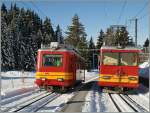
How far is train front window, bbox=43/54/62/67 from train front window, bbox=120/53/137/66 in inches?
147

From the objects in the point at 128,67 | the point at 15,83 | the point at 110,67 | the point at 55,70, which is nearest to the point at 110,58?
the point at 110,67

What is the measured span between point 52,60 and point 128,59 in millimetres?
4558

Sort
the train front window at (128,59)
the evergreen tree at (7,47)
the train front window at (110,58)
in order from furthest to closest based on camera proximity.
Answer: the evergreen tree at (7,47) → the train front window at (110,58) → the train front window at (128,59)

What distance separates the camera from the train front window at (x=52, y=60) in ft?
83.4

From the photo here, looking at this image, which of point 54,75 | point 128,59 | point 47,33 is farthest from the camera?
point 47,33

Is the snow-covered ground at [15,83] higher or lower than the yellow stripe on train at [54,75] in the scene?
lower

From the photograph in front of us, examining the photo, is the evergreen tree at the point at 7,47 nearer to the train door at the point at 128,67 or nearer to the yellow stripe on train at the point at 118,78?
the yellow stripe on train at the point at 118,78

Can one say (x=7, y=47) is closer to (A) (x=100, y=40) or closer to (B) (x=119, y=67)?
(A) (x=100, y=40)

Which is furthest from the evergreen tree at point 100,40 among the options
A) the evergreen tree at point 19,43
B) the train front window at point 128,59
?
the train front window at point 128,59

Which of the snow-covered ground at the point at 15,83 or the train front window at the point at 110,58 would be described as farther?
the snow-covered ground at the point at 15,83

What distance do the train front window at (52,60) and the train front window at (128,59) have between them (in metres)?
3.73

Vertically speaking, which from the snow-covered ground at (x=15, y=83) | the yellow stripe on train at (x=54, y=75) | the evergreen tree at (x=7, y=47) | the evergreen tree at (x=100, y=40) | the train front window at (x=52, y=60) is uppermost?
the evergreen tree at (x=100, y=40)

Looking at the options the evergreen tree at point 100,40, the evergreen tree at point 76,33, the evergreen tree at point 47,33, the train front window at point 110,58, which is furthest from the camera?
the evergreen tree at point 100,40

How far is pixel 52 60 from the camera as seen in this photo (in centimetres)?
2553
